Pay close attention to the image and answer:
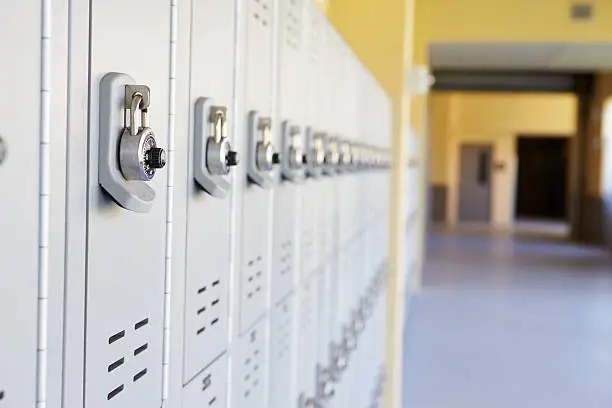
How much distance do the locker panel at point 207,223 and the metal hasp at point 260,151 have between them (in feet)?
0.36

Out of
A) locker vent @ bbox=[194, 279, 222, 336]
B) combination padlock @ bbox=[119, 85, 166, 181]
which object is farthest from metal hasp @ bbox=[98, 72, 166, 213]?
locker vent @ bbox=[194, 279, 222, 336]

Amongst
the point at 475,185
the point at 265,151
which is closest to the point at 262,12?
the point at 265,151

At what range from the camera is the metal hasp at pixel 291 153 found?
1.55 meters

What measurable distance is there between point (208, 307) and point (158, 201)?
26cm

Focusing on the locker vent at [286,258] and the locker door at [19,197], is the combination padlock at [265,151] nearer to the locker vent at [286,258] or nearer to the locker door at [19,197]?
the locker vent at [286,258]

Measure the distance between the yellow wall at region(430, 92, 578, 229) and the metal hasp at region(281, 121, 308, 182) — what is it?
676 inches

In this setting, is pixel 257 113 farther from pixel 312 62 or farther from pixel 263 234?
pixel 312 62

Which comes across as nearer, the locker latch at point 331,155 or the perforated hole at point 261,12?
the perforated hole at point 261,12

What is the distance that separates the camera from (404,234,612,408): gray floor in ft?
16.8

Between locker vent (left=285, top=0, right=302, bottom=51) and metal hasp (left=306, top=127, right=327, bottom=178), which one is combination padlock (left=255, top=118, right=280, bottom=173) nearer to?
locker vent (left=285, top=0, right=302, bottom=51)

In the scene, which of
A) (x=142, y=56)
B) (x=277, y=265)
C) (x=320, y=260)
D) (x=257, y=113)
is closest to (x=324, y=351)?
(x=320, y=260)

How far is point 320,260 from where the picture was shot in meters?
2.11

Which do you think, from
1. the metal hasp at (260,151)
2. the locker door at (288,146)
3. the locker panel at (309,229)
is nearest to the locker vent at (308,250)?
the locker panel at (309,229)

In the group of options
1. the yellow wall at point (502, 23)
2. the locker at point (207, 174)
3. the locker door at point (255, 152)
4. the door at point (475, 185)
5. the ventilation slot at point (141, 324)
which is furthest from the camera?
the door at point (475, 185)
